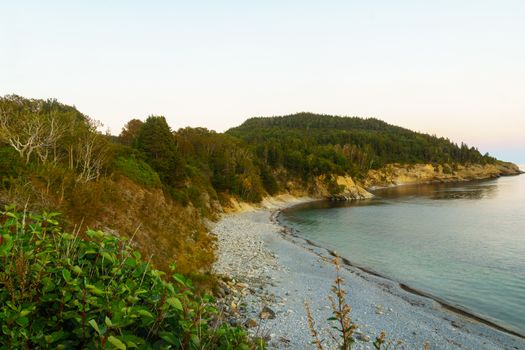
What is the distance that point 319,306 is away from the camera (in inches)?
815

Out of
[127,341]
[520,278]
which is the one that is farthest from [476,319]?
[127,341]

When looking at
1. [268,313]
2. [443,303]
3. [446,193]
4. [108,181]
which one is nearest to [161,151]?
[108,181]

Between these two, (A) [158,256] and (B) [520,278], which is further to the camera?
(B) [520,278]

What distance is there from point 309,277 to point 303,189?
85995 mm

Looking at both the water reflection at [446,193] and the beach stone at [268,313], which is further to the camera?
the water reflection at [446,193]

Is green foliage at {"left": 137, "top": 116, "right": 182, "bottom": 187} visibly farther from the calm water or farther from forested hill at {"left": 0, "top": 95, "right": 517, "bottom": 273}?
the calm water

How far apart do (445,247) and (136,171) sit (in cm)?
3923

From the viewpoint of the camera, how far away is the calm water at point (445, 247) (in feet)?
85.8

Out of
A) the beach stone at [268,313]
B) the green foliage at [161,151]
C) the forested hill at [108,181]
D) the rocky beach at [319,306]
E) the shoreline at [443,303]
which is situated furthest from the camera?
the green foliage at [161,151]

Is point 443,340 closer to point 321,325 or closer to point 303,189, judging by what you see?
point 321,325

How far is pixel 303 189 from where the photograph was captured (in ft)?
371

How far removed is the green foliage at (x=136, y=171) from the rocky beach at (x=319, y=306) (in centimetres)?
1060

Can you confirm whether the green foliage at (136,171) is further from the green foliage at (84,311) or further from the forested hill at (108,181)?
the green foliage at (84,311)

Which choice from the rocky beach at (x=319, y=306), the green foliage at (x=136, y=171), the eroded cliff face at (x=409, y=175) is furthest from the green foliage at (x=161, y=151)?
the eroded cliff face at (x=409, y=175)
